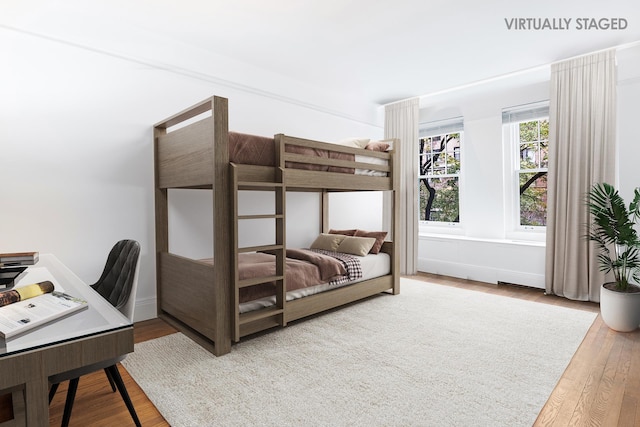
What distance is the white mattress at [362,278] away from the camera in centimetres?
270

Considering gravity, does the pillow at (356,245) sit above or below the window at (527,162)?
below

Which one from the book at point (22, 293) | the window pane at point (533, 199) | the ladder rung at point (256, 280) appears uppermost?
the window pane at point (533, 199)

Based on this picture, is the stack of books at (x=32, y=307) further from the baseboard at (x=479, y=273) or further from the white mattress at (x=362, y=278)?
the baseboard at (x=479, y=273)

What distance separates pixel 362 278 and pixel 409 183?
6.34 feet

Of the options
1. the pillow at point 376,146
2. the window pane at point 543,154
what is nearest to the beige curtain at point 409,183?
the pillow at point 376,146

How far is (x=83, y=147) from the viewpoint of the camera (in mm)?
2773

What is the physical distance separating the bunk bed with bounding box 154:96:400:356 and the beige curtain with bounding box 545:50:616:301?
2022 millimetres

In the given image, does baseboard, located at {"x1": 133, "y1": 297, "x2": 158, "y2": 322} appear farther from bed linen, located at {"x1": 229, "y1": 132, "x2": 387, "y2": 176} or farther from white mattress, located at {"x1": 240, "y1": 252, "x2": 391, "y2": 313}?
bed linen, located at {"x1": 229, "y1": 132, "x2": 387, "y2": 176}

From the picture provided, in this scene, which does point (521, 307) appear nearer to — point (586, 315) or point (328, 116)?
point (586, 315)

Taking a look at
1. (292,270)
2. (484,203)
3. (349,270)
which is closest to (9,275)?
(292,270)

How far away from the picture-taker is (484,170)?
4668 millimetres

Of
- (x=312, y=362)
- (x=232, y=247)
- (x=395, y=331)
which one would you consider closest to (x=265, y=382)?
(x=312, y=362)

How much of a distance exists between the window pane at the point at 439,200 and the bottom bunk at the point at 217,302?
2162 mm

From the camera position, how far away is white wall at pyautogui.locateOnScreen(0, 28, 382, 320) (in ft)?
8.21
